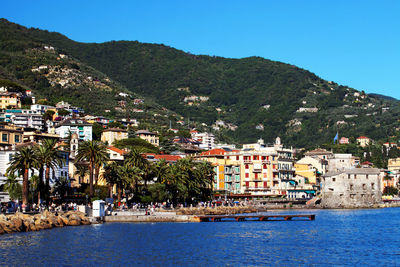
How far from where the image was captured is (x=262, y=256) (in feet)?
156

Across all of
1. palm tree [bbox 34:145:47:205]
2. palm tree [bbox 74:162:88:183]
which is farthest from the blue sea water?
palm tree [bbox 74:162:88:183]

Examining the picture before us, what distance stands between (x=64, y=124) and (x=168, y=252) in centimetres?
11440

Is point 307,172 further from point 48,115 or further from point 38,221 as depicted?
point 38,221

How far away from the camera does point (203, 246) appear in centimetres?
5359

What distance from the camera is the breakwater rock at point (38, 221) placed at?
62188 millimetres

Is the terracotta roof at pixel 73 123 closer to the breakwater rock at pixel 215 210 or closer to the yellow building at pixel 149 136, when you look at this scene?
the yellow building at pixel 149 136

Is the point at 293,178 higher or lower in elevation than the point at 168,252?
higher

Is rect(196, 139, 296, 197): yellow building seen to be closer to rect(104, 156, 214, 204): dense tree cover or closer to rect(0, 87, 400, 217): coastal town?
rect(0, 87, 400, 217): coastal town

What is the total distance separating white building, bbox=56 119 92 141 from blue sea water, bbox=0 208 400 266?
84935 millimetres

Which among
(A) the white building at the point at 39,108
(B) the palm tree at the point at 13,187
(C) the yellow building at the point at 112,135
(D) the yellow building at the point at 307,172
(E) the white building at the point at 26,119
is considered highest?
(A) the white building at the point at 39,108

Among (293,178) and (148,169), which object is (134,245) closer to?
(148,169)

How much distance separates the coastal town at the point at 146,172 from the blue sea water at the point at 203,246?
1577cm

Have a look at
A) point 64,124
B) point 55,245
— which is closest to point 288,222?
point 55,245

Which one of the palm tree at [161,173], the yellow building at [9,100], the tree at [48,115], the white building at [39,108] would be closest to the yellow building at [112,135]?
the tree at [48,115]
